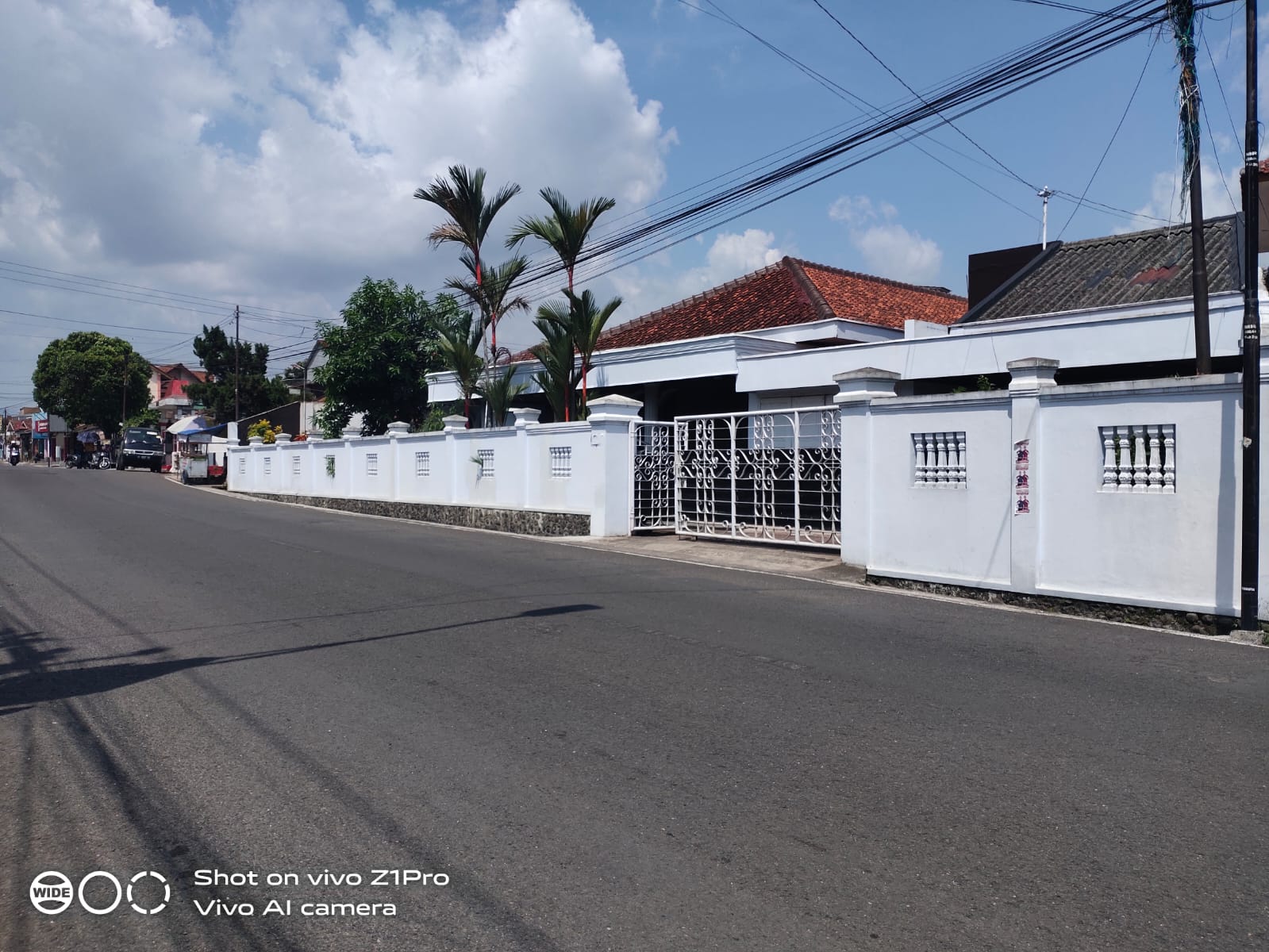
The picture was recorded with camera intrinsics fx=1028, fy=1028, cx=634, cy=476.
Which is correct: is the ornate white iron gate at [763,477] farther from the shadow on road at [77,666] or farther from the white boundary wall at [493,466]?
the shadow on road at [77,666]

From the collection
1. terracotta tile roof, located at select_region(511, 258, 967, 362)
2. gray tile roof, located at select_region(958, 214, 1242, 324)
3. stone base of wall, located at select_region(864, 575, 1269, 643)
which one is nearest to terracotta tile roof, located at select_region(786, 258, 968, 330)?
terracotta tile roof, located at select_region(511, 258, 967, 362)

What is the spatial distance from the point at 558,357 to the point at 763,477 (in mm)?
7355

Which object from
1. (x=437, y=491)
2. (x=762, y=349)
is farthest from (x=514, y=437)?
(x=762, y=349)

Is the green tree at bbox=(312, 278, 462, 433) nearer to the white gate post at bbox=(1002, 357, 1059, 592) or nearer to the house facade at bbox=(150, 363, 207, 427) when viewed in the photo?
the white gate post at bbox=(1002, 357, 1059, 592)

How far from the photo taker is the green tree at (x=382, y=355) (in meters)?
30.7

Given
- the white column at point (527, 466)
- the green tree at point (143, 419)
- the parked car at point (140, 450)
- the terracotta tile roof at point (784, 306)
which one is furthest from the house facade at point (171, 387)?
the white column at point (527, 466)

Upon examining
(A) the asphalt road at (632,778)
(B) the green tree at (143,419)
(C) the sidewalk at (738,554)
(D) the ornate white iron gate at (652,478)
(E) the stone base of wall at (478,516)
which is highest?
(B) the green tree at (143,419)

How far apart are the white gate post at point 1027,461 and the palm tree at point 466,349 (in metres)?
16.2

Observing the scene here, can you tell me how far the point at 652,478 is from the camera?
18.0m

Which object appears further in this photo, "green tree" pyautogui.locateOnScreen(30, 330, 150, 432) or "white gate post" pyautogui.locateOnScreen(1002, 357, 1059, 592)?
"green tree" pyautogui.locateOnScreen(30, 330, 150, 432)

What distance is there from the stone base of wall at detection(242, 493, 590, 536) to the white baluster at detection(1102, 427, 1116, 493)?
9.65m

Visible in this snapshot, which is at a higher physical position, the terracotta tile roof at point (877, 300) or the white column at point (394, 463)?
the terracotta tile roof at point (877, 300)

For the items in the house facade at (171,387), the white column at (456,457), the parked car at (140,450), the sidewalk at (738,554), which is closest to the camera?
the sidewalk at (738,554)

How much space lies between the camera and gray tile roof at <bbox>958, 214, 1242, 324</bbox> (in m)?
18.5
